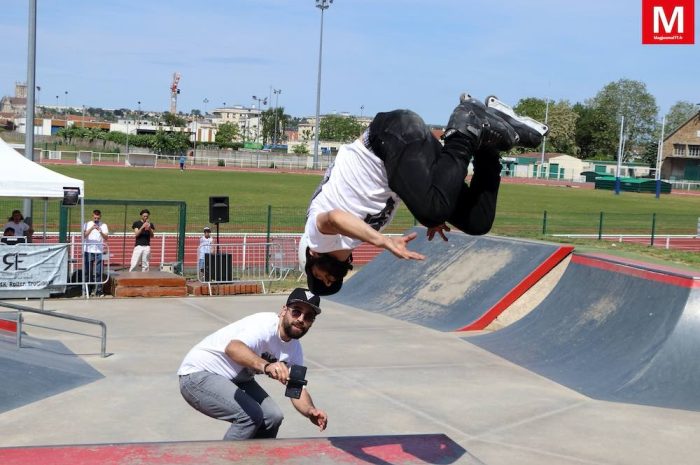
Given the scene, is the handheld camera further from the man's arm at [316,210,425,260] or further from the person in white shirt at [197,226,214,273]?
the person in white shirt at [197,226,214,273]

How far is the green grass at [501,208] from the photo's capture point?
27234mm

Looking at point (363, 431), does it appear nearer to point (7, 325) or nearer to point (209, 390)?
point (209, 390)

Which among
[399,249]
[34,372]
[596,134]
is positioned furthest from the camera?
[596,134]

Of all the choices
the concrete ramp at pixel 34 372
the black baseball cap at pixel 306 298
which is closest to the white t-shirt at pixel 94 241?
the concrete ramp at pixel 34 372

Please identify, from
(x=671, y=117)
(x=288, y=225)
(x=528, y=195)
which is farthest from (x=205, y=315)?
(x=671, y=117)

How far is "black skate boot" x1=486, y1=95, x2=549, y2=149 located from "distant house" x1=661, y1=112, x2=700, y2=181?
9697 centimetres

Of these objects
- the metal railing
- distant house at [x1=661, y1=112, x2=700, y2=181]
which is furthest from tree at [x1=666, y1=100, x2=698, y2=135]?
the metal railing

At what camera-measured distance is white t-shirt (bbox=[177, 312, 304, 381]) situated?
5449 millimetres

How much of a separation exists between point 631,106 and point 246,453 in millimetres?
131721

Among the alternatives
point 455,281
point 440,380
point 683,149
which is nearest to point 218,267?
point 455,281

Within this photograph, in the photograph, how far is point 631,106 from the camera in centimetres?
12750

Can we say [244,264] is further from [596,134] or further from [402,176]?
[596,134]

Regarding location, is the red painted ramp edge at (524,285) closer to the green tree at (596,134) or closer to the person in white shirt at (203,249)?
the person in white shirt at (203,249)

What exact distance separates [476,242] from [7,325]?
28.5ft
